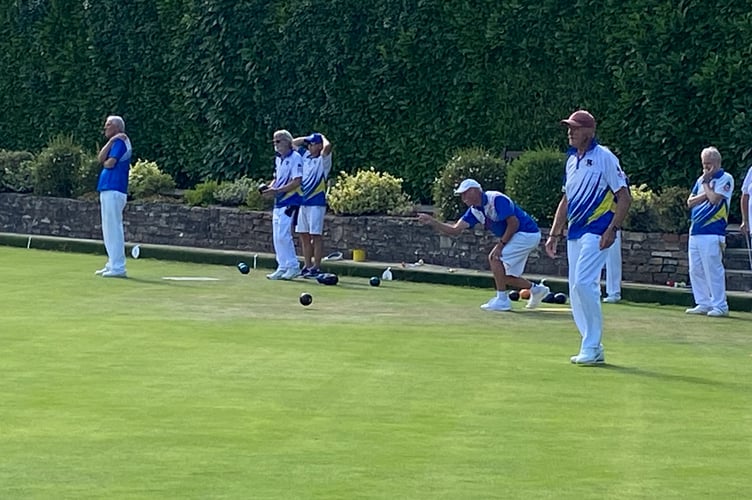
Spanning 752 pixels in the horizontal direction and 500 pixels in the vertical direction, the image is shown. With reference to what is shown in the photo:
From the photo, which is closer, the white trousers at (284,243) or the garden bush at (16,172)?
the white trousers at (284,243)

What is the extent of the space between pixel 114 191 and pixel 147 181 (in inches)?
205

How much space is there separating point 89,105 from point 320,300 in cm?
1160

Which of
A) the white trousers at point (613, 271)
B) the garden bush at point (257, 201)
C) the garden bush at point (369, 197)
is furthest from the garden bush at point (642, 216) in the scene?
the garden bush at point (257, 201)

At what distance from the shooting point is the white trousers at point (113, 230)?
1752cm

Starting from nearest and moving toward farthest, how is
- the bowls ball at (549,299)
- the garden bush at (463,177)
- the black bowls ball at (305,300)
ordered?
the black bowls ball at (305,300), the bowls ball at (549,299), the garden bush at (463,177)

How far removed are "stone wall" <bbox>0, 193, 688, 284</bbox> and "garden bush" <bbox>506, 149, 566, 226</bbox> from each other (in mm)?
622

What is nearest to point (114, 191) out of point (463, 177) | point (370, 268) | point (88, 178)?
point (370, 268)

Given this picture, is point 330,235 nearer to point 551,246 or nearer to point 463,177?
point 463,177

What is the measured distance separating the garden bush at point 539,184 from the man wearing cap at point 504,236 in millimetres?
3169

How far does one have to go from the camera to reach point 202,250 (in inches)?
806

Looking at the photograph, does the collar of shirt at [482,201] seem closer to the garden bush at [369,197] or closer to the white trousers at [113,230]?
the white trousers at [113,230]

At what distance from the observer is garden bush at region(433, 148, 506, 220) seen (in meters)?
19.5

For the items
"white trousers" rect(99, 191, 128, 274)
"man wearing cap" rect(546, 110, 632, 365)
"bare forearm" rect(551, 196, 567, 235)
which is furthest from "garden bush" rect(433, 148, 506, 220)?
"man wearing cap" rect(546, 110, 632, 365)

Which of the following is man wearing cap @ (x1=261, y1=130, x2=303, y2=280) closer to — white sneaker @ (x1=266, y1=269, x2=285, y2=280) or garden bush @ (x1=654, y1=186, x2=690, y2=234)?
white sneaker @ (x1=266, y1=269, x2=285, y2=280)
